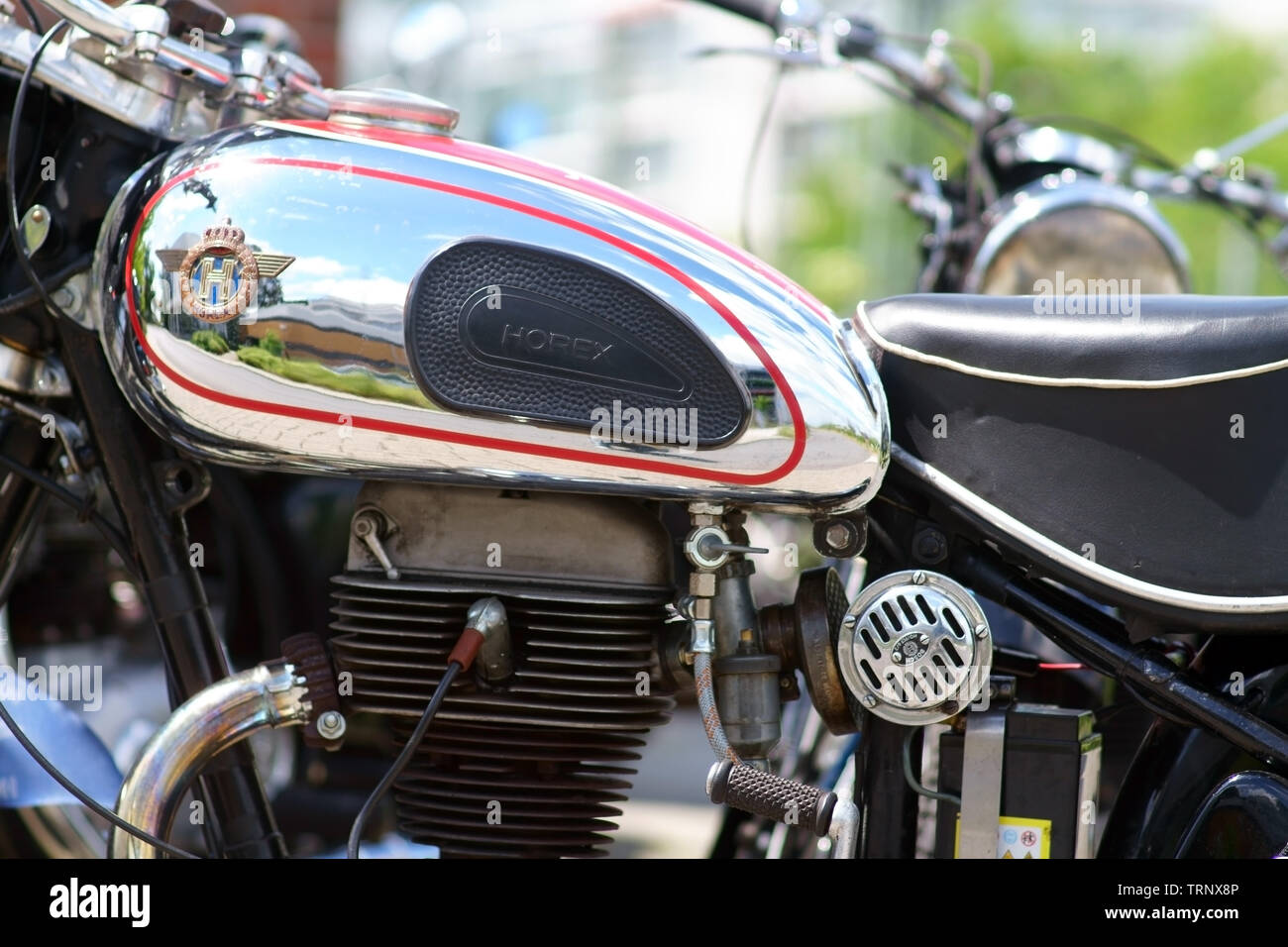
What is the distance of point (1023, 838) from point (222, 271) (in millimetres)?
1214

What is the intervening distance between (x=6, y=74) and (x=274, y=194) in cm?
51

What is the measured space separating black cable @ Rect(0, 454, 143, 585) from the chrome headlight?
1.66 m

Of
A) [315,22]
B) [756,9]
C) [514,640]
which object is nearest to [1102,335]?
[514,640]

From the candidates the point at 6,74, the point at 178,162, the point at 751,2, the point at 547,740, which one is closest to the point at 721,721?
the point at 547,740

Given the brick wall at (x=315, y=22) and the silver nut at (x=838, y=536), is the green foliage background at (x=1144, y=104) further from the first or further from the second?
the silver nut at (x=838, y=536)

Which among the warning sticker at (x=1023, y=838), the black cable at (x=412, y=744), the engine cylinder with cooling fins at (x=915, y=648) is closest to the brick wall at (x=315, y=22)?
the black cable at (x=412, y=744)

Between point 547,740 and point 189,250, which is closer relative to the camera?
point 189,250

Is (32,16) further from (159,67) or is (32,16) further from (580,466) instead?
(580,466)

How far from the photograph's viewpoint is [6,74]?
1.84m

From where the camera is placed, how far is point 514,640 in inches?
68.1
